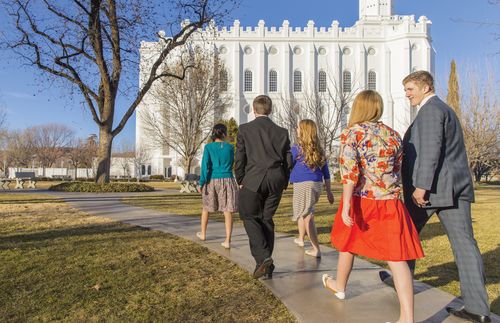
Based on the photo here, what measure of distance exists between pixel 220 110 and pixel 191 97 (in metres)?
5.21

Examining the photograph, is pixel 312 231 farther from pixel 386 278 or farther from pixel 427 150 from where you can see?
pixel 427 150

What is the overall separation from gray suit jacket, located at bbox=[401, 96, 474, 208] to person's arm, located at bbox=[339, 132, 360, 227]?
0.54 meters

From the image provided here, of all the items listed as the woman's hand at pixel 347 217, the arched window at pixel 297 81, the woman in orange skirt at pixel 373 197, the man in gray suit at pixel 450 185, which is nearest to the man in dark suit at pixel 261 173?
the woman in orange skirt at pixel 373 197

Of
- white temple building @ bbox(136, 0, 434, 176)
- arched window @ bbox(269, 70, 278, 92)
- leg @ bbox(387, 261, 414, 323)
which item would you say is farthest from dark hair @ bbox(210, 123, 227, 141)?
arched window @ bbox(269, 70, 278, 92)

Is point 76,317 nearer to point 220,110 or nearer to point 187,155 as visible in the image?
point 187,155

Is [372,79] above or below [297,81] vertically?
above

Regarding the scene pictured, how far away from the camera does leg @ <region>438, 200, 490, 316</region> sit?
10.7ft

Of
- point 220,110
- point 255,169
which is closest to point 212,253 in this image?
point 255,169

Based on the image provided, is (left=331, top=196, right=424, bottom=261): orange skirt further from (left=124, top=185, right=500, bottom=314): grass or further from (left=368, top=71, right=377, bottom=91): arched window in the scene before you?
(left=368, top=71, right=377, bottom=91): arched window

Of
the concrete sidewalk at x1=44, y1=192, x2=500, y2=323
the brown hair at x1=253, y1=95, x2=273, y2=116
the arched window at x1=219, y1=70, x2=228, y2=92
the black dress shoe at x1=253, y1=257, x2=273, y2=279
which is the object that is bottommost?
the concrete sidewalk at x1=44, y1=192, x2=500, y2=323

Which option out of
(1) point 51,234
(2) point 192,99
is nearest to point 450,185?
(1) point 51,234

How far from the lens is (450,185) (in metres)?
3.35

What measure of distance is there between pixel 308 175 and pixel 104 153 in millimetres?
16702

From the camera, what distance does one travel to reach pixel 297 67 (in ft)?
206
